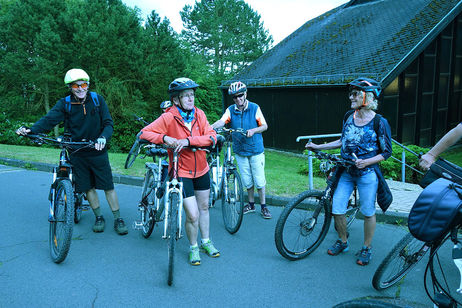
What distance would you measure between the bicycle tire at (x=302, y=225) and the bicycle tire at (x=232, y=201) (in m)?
0.94

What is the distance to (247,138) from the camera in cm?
566

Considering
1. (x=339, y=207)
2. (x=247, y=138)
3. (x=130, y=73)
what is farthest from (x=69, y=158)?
(x=130, y=73)

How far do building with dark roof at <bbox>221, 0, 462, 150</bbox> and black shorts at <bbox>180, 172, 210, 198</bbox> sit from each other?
11.3m

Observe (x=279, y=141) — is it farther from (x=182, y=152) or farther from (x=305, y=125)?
(x=182, y=152)

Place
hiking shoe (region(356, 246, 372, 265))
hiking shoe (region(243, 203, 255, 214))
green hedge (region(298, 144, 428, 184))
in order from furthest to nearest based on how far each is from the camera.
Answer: green hedge (region(298, 144, 428, 184)) < hiking shoe (region(243, 203, 255, 214)) < hiking shoe (region(356, 246, 372, 265))

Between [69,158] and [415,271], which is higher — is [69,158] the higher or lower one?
the higher one

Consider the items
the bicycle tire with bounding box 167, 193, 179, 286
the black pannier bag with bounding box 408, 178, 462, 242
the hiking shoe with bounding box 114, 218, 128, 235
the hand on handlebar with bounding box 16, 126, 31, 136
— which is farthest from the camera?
the hiking shoe with bounding box 114, 218, 128, 235

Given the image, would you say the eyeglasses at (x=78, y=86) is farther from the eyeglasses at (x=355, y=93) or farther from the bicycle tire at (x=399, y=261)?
the bicycle tire at (x=399, y=261)

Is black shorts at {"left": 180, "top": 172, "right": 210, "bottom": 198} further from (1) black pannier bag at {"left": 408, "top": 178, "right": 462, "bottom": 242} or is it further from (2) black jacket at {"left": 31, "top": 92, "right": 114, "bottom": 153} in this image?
(1) black pannier bag at {"left": 408, "top": 178, "right": 462, "bottom": 242}

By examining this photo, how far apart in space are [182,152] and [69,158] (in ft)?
5.48

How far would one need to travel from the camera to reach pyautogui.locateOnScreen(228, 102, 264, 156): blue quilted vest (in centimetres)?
558

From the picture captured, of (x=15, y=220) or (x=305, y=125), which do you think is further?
(x=305, y=125)

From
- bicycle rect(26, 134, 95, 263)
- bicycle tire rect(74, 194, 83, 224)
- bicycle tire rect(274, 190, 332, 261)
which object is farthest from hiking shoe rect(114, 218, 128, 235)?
bicycle tire rect(274, 190, 332, 261)

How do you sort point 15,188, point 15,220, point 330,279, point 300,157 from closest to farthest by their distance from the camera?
→ point 330,279
point 15,220
point 15,188
point 300,157
